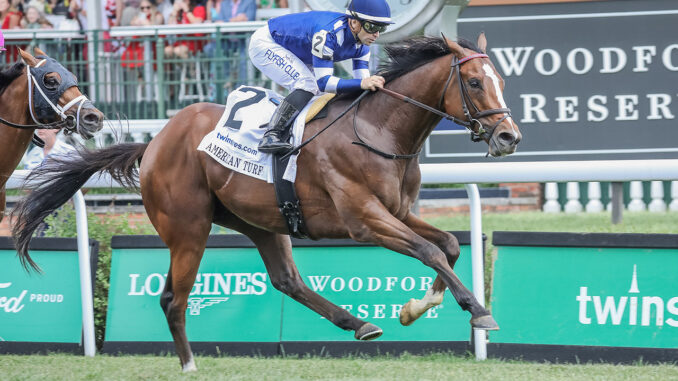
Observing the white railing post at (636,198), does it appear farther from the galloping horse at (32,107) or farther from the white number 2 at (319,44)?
the galloping horse at (32,107)

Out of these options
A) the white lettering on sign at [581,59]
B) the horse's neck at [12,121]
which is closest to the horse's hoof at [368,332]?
the horse's neck at [12,121]

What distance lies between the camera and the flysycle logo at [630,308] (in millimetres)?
5609

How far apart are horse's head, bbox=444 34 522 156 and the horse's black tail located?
7.07 ft

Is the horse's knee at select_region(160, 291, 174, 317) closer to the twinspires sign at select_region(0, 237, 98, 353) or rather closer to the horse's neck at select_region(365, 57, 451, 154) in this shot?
the twinspires sign at select_region(0, 237, 98, 353)

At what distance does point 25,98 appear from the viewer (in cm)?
582

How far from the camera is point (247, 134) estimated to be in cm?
549

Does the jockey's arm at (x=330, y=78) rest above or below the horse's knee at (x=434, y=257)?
above

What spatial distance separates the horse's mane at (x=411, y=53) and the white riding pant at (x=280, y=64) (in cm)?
19

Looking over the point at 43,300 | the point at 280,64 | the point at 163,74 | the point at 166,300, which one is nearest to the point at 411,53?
the point at 280,64

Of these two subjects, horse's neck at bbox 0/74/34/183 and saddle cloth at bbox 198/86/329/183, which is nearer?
saddle cloth at bbox 198/86/329/183

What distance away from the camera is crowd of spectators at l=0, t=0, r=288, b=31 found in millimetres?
11422

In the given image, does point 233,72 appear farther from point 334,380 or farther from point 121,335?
point 334,380

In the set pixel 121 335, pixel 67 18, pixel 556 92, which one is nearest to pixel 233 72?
pixel 67 18

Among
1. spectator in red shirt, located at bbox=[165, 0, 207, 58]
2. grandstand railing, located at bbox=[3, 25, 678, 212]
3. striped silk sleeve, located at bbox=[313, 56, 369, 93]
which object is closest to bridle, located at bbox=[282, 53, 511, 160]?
striped silk sleeve, located at bbox=[313, 56, 369, 93]
